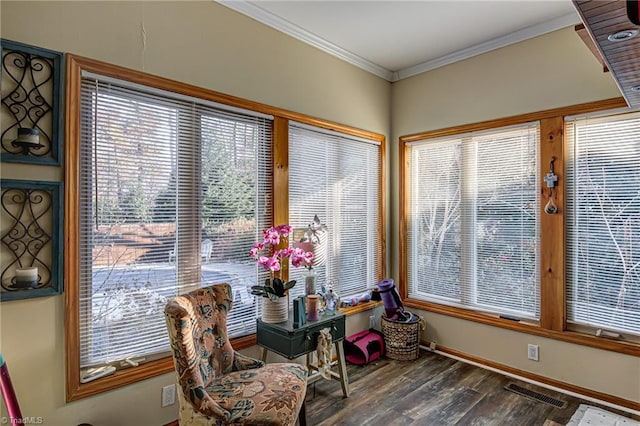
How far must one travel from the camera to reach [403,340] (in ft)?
11.2

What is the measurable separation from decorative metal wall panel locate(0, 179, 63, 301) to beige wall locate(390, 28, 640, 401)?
318cm

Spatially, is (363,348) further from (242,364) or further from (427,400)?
(242,364)

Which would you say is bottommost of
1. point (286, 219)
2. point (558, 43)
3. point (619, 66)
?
point (286, 219)

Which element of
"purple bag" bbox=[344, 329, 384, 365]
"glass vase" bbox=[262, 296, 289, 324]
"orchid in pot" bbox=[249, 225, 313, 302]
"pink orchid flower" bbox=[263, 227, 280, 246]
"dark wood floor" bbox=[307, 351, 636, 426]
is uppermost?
"pink orchid flower" bbox=[263, 227, 280, 246]

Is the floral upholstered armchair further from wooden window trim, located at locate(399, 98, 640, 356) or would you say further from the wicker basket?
wooden window trim, located at locate(399, 98, 640, 356)

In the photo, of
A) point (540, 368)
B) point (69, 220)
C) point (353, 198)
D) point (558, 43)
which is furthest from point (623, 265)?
point (69, 220)

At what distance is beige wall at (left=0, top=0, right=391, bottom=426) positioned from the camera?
5.79 ft

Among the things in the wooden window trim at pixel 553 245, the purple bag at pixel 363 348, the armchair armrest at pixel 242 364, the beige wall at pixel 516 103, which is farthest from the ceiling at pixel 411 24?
the purple bag at pixel 363 348

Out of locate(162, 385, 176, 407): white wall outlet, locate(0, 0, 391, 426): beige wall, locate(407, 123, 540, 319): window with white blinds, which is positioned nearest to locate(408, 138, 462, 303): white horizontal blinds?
locate(407, 123, 540, 319): window with white blinds

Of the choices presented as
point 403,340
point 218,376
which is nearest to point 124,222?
point 218,376

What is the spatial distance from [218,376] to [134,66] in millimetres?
1957

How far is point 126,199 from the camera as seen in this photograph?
2.11 m

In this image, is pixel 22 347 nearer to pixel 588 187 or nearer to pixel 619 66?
pixel 619 66

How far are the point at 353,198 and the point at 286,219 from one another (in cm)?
97
